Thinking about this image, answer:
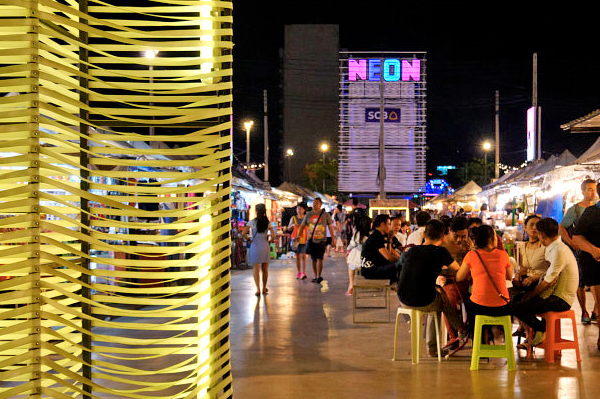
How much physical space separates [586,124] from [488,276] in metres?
6.38

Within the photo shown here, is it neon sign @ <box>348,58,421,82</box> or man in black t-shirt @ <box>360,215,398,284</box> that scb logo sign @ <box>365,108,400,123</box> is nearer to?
neon sign @ <box>348,58,421,82</box>

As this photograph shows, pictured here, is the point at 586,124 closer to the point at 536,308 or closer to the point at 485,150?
the point at 536,308

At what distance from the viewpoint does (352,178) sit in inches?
1389

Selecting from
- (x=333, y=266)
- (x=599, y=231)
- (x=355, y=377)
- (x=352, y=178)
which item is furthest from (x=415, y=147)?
(x=355, y=377)

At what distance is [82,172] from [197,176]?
51cm

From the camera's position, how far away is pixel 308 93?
10275cm

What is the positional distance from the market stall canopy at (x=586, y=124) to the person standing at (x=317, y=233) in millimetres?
5960

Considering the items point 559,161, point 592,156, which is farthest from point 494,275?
point 559,161

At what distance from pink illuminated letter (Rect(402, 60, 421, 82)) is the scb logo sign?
1.70m

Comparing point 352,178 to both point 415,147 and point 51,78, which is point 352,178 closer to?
point 415,147

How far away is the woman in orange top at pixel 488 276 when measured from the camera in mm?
7562

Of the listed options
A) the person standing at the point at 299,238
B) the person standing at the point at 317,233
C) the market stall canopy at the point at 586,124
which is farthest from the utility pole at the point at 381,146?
the market stall canopy at the point at 586,124

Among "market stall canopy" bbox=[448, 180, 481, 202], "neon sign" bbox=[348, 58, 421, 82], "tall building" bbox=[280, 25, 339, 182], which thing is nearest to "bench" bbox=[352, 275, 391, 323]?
"market stall canopy" bbox=[448, 180, 481, 202]

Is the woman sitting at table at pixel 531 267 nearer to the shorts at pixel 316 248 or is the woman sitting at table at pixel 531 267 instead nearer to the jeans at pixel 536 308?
the jeans at pixel 536 308
